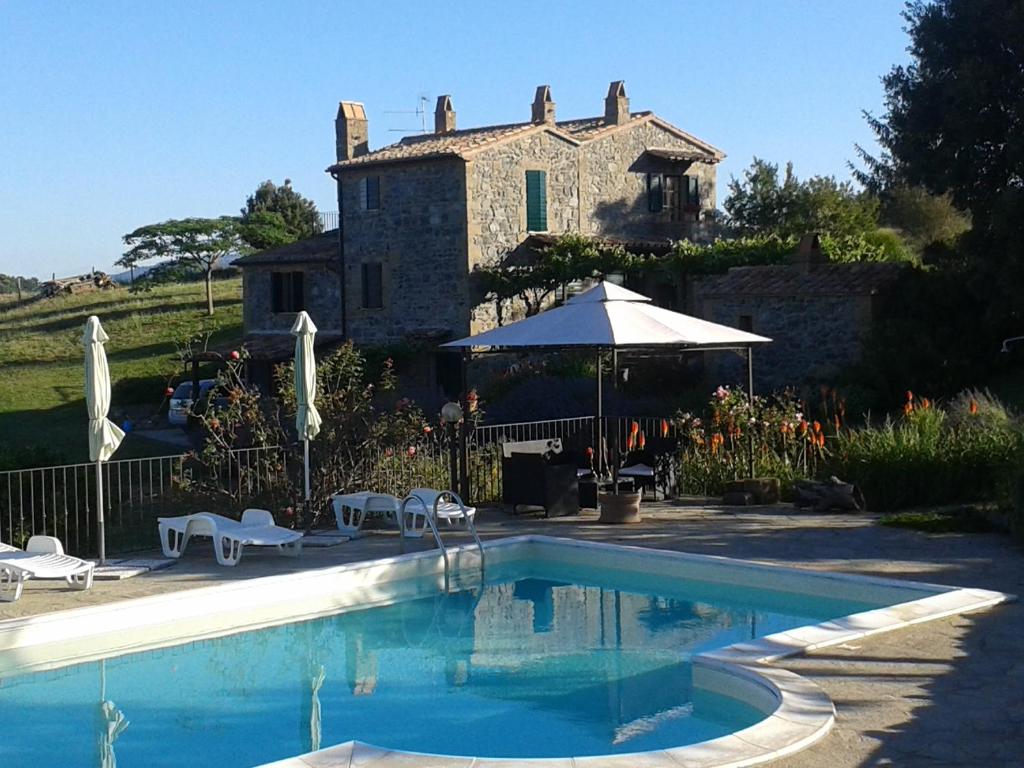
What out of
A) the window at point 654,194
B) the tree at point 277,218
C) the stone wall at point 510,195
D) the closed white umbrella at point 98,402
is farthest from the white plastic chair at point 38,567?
the tree at point 277,218

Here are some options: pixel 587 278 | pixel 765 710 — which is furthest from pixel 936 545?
pixel 587 278

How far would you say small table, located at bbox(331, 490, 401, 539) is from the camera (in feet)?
40.9

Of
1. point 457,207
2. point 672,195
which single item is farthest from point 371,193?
point 672,195

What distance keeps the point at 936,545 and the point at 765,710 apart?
17.1 ft

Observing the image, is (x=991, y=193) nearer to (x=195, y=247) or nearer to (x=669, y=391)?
(x=669, y=391)

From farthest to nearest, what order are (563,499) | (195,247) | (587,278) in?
(195,247), (587,278), (563,499)

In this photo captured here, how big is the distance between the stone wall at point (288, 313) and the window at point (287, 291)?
105 mm

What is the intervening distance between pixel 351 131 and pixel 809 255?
16534mm

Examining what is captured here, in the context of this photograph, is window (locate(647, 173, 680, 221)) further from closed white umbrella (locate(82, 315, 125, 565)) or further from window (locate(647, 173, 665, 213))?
closed white umbrella (locate(82, 315, 125, 565))

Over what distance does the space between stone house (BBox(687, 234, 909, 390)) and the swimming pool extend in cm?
1377

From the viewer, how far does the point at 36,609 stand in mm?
9352

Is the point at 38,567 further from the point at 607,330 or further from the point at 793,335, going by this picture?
the point at 793,335

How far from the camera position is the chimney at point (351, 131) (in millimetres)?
37062

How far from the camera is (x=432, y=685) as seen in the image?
8.40 m
